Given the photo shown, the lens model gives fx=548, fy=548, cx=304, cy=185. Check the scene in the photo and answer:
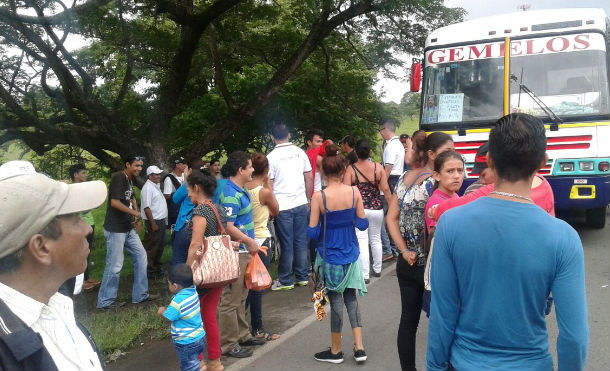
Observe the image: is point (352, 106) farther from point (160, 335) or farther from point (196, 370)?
point (196, 370)

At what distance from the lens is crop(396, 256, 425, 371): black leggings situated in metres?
3.66

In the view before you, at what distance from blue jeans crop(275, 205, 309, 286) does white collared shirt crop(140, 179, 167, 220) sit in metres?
1.73

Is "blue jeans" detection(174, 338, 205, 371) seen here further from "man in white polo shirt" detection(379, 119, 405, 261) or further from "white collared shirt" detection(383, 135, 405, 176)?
"white collared shirt" detection(383, 135, 405, 176)

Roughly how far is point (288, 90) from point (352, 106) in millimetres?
1590

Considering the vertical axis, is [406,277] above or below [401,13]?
below

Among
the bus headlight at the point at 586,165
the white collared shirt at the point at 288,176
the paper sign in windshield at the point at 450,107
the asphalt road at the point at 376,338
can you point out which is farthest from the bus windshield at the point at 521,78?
the white collared shirt at the point at 288,176

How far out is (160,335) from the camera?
16.9 feet

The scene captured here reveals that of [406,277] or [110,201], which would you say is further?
[110,201]

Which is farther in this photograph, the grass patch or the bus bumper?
the bus bumper

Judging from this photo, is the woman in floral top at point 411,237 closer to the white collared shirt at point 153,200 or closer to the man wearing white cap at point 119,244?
the man wearing white cap at point 119,244

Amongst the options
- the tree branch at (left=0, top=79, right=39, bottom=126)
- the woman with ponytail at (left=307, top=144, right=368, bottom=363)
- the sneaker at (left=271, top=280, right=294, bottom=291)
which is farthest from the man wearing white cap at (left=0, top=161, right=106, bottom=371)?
the tree branch at (left=0, top=79, right=39, bottom=126)

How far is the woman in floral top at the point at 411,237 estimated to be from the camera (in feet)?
11.9

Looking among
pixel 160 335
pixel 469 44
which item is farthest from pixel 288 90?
pixel 160 335

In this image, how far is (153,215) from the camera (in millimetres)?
7312
